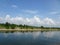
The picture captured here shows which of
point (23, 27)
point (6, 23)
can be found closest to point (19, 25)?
point (23, 27)

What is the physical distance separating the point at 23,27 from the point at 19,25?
5247 millimetres

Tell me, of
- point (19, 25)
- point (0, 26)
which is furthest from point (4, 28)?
point (19, 25)

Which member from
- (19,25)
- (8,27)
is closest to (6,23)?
(8,27)

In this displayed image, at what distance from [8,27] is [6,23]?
6607 millimetres

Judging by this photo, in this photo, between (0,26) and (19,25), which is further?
(19,25)

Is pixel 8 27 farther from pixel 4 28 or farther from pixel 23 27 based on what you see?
pixel 23 27

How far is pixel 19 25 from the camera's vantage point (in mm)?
146500

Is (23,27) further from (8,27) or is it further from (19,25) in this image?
(8,27)

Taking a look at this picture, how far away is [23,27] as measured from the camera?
147250 mm

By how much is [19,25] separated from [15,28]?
417 inches

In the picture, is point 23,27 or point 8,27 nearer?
point 8,27

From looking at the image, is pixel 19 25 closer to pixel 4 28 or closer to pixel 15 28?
pixel 15 28

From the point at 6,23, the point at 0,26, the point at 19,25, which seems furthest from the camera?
the point at 19,25

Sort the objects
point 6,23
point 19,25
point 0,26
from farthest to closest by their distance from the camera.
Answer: point 19,25, point 6,23, point 0,26
